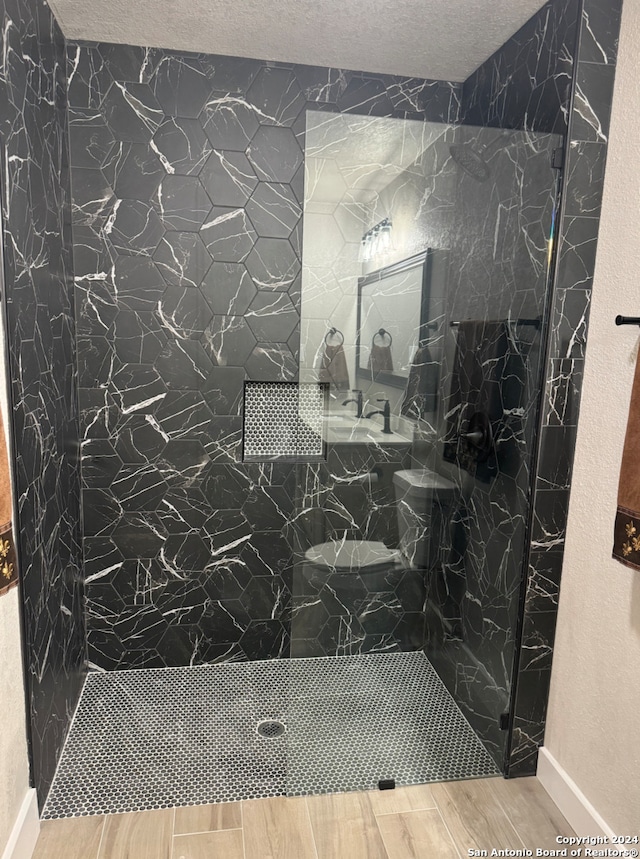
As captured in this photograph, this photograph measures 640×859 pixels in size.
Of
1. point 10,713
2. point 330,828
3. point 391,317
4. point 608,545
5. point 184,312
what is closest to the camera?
point 10,713

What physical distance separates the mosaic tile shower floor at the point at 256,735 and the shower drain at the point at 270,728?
0.8 inches

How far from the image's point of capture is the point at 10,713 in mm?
1512

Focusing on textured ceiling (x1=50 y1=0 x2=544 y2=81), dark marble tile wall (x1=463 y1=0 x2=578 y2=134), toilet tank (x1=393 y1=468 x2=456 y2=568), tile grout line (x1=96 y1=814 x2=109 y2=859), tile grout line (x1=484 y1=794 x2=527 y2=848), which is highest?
textured ceiling (x1=50 y1=0 x2=544 y2=81)

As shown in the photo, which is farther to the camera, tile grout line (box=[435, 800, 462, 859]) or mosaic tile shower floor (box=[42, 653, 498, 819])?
mosaic tile shower floor (box=[42, 653, 498, 819])

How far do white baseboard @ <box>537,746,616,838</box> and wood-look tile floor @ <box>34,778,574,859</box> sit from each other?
0.11 feet

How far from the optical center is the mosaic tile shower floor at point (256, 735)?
188cm

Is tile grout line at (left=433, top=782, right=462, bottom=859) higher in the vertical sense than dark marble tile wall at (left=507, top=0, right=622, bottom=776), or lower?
lower

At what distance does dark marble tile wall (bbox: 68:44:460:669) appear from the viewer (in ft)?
7.13

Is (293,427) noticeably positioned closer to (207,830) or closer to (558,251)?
(558,251)

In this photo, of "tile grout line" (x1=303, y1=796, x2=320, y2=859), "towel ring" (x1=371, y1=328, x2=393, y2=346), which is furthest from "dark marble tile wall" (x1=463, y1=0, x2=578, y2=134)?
"tile grout line" (x1=303, y1=796, x2=320, y2=859)

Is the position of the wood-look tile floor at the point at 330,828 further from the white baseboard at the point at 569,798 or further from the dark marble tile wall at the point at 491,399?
the dark marble tile wall at the point at 491,399

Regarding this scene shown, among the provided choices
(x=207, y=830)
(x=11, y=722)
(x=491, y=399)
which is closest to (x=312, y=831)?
(x=207, y=830)

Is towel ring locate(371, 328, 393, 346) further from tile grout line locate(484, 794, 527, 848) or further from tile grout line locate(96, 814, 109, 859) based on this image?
tile grout line locate(96, 814, 109, 859)

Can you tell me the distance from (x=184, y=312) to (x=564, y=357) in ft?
4.60
